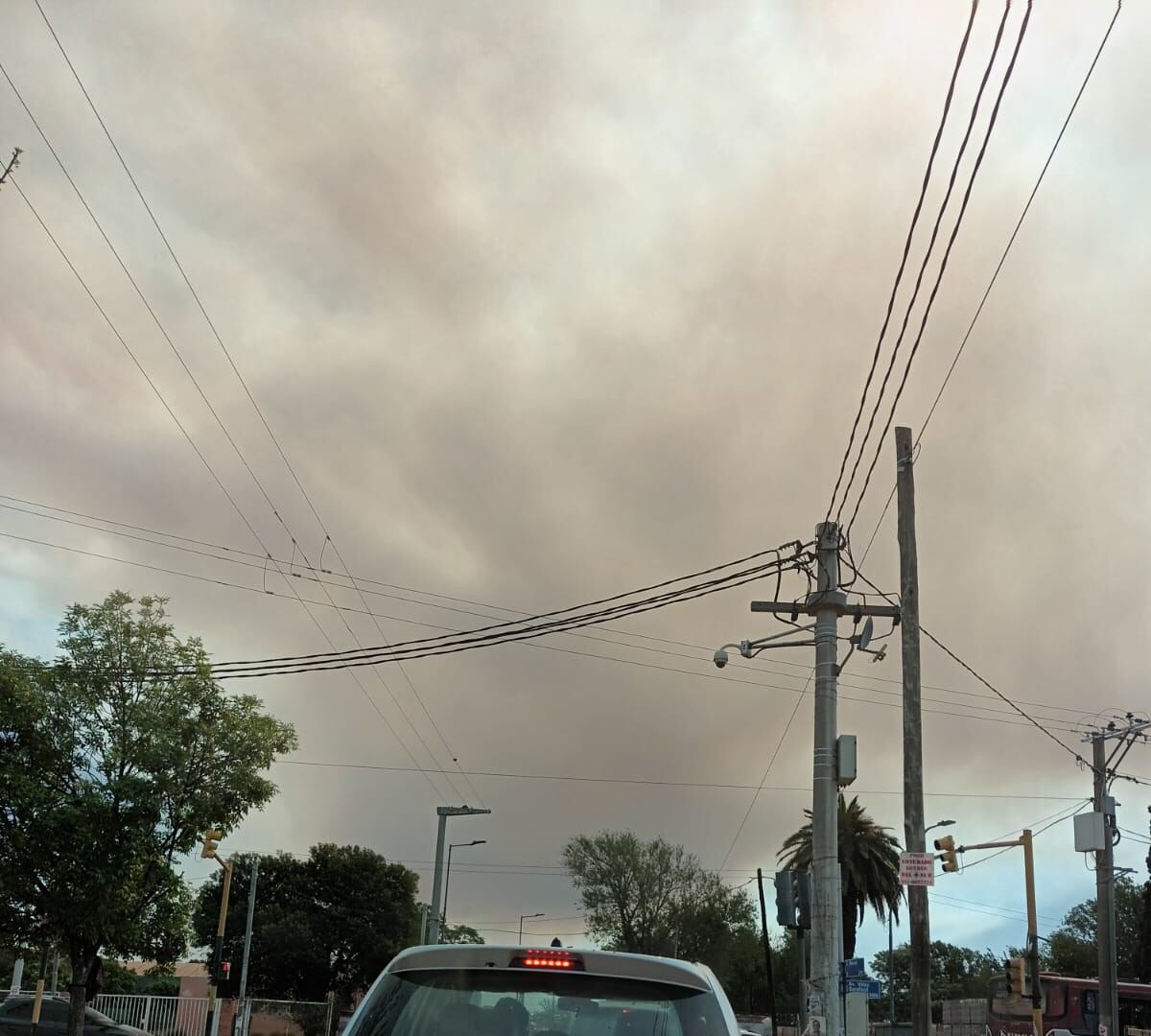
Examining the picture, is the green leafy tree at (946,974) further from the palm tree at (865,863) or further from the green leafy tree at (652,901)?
the palm tree at (865,863)

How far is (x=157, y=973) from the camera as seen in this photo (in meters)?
23.4

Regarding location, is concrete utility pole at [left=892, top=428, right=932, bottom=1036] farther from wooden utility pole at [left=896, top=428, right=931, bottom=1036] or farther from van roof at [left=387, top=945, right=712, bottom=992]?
van roof at [left=387, top=945, right=712, bottom=992]

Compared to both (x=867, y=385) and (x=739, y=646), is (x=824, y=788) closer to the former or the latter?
(x=739, y=646)

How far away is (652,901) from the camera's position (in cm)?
Result: 7300

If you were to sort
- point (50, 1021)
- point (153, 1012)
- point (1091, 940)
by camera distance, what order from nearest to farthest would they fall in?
point (50, 1021) < point (153, 1012) < point (1091, 940)

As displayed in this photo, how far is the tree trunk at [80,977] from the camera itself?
22.4 meters

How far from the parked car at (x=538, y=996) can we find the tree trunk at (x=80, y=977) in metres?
21.5

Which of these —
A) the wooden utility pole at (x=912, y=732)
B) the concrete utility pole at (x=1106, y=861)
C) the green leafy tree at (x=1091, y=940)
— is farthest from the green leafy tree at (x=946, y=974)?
the wooden utility pole at (x=912, y=732)

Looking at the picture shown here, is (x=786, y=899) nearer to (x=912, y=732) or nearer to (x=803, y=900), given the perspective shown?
(x=803, y=900)

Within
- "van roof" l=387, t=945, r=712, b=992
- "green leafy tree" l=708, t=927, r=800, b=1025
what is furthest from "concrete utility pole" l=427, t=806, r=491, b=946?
"van roof" l=387, t=945, r=712, b=992

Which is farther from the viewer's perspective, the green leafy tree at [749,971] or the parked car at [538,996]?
the green leafy tree at [749,971]

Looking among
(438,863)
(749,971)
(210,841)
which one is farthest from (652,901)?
(210,841)

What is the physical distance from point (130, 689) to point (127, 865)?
3435 millimetres

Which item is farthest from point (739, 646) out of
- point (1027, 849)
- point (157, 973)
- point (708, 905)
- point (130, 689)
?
point (708, 905)
